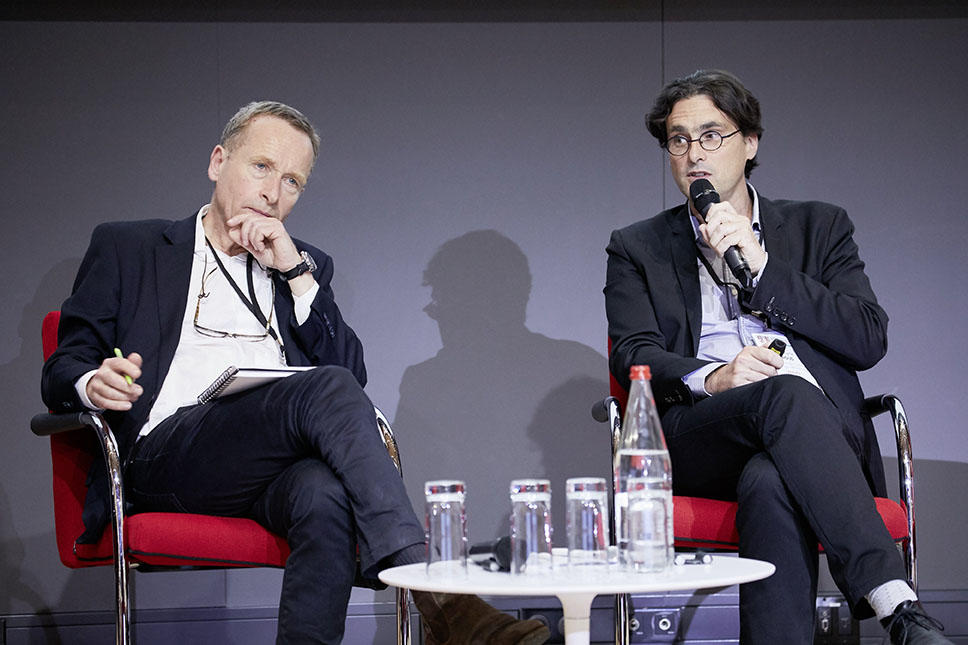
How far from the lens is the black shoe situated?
158cm

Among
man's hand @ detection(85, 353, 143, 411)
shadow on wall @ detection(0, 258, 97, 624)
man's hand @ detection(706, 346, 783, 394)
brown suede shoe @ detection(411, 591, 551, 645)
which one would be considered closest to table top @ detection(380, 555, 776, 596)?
brown suede shoe @ detection(411, 591, 551, 645)

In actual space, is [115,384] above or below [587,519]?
above

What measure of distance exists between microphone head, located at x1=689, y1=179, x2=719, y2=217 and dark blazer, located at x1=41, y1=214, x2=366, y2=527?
0.88 metres

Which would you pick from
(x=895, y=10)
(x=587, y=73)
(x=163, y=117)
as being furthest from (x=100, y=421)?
(x=895, y=10)

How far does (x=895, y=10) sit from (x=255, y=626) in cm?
291

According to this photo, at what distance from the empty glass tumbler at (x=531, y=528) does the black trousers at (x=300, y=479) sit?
43cm

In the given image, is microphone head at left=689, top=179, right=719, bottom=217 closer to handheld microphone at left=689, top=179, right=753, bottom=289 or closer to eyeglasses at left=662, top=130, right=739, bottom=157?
handheld microphone at left=689, top=179, right=753, bottom=289

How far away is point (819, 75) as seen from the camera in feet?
11.7

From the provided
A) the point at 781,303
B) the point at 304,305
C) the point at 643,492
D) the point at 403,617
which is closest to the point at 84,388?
the point at 304,305

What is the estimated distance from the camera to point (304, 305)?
8.28 ft

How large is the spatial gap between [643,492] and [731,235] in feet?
3.38

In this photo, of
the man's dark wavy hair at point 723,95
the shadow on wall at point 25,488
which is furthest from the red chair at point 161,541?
the man's dark wavy hair at point 723,95

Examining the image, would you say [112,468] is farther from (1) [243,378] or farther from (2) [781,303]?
(2) [781,303]

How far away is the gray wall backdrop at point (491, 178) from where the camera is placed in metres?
3.43
